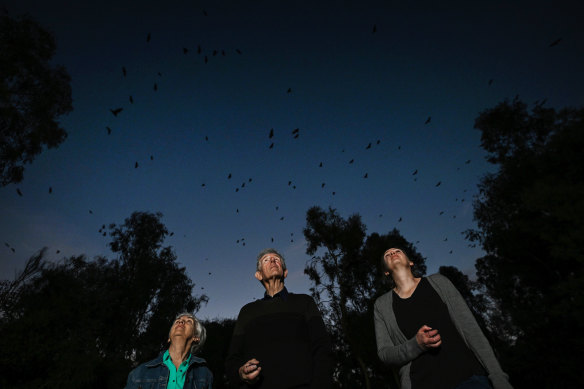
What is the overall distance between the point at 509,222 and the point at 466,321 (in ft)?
61.9

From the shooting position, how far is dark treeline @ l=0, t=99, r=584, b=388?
490 inches

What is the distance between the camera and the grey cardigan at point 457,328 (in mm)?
2111

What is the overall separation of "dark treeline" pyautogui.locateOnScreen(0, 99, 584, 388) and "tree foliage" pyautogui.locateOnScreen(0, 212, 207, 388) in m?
0.08

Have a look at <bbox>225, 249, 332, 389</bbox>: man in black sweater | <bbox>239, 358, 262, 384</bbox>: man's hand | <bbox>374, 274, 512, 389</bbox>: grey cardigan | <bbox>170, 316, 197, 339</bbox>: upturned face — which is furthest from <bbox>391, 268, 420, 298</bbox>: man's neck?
<bbox>170, 316, 197, 339</bbox>: upturned face

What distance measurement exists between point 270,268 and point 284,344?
2.81ft

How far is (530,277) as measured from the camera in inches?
659

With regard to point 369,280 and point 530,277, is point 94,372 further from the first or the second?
point 530,277

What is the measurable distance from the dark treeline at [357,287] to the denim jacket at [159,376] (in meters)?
13.3

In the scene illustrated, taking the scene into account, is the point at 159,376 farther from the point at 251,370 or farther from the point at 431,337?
the point at 431,337

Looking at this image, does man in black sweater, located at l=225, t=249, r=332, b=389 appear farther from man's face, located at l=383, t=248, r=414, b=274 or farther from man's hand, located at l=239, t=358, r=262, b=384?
man's face, located at l=383, t=248, r=414, b=274

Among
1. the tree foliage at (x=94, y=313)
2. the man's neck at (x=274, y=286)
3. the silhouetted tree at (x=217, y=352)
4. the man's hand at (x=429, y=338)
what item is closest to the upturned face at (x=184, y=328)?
the man's neck at (x=274, y=286)

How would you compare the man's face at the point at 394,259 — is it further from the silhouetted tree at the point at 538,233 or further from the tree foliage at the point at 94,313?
the tree foliage at the point at 94,313

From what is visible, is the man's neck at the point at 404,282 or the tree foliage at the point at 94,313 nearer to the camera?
the man's neck at the point at 404,282

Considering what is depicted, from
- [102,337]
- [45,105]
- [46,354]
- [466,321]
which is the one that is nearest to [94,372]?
[46,354]
